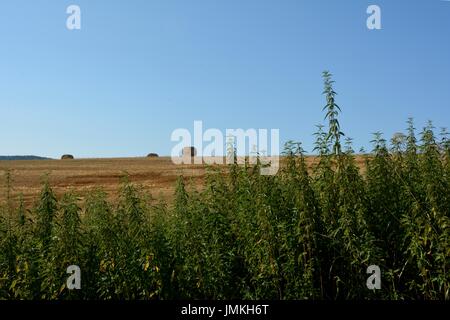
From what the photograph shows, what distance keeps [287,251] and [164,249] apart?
6.81 ft

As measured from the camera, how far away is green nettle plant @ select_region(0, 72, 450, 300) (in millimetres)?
9023

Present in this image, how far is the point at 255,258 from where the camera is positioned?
9289 mm

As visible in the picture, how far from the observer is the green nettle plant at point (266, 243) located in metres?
9.02

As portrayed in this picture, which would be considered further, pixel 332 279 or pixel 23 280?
pixel 332 279

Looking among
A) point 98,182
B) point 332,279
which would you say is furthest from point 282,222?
point 98,182

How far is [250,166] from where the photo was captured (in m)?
11.0

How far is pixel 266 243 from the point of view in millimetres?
8992
